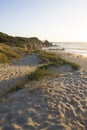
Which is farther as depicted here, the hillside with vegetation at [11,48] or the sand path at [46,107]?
the hillside with vegetation at [11,48]

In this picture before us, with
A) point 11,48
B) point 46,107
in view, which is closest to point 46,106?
point 46,107

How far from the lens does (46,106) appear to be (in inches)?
308

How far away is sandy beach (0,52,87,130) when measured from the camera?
6.74 meters

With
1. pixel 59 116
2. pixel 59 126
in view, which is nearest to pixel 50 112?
pixel 59 116

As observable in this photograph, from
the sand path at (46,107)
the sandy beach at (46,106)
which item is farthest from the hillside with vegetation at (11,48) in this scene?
the sand path at (46,107)

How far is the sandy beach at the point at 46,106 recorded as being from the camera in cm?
674

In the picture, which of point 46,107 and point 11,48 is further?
point 11,48

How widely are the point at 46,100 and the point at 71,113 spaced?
1.19 metres

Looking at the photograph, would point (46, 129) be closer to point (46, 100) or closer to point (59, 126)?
point (59, 126)

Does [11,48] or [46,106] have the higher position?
[11,48]

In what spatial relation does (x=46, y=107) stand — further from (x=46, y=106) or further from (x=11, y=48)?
(x=11, y=48)

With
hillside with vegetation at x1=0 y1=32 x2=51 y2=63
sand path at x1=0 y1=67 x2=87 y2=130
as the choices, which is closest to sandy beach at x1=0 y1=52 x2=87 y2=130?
sand path at x1=0 y1=67 x2=87 y2=130

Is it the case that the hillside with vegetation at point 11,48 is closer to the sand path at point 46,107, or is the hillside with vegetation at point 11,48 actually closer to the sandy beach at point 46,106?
the sandy beach at point 46,106

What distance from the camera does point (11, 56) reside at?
2569 cm
